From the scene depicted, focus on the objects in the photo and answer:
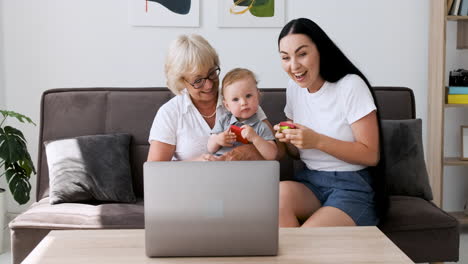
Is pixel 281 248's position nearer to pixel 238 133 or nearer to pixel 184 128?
pixel 238 133

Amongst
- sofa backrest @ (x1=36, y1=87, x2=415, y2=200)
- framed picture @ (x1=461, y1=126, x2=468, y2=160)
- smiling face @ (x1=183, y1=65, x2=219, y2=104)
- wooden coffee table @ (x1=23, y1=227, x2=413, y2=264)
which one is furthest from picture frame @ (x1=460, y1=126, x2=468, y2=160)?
wooden coffee table @ (x1=23, y1=227, x2=413, y2=264)

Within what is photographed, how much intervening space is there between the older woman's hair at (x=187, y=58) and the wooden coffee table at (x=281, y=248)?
0.67m

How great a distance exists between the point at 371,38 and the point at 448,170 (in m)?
1.06

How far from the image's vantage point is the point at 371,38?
3.75 m

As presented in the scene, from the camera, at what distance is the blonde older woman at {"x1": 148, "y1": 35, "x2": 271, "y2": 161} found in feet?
6.79

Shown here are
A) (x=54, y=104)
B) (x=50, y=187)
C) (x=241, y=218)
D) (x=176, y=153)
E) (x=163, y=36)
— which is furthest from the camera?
(x=163, y=36)

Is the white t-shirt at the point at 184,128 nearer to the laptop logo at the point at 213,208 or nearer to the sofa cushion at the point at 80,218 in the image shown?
the sofa cushion at the point at 80,218

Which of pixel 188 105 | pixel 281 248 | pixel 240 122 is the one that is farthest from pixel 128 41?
pixel 281 248

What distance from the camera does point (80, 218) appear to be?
224 cm

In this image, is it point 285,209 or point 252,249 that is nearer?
point 252,249

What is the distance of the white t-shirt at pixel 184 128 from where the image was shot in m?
2.13

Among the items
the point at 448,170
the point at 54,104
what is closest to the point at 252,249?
the point at 54,104

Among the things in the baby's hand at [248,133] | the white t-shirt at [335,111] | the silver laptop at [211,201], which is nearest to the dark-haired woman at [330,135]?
the white t-shirt at [335,111]

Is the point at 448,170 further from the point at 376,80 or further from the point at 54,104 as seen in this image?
the point at 54,104
